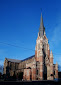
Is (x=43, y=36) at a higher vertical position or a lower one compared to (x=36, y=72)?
higher

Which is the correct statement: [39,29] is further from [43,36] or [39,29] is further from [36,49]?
[36,49]

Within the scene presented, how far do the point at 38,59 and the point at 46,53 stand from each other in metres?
6.78

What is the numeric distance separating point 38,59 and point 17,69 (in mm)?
28183

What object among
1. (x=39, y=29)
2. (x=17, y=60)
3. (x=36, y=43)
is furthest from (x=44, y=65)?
(x=17, y=60)

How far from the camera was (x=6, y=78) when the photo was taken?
38.8 m

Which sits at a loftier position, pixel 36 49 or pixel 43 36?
pixel 43 36

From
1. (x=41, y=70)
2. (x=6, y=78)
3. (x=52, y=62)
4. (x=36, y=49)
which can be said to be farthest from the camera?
(x=36, y=49)

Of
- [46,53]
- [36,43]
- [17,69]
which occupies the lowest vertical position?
[17,69]

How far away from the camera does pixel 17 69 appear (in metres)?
93.3

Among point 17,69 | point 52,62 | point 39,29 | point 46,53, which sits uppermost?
point 39,29

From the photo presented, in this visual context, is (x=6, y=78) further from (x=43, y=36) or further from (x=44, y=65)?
(x=43, y=36)

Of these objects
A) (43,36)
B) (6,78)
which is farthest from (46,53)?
(6,78)

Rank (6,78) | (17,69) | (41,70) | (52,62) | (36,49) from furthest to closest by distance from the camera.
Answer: (17,69) < (36,49) < (52,62) < (41,70) < (6,78)

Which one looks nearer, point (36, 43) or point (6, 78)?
point (6, 78)
